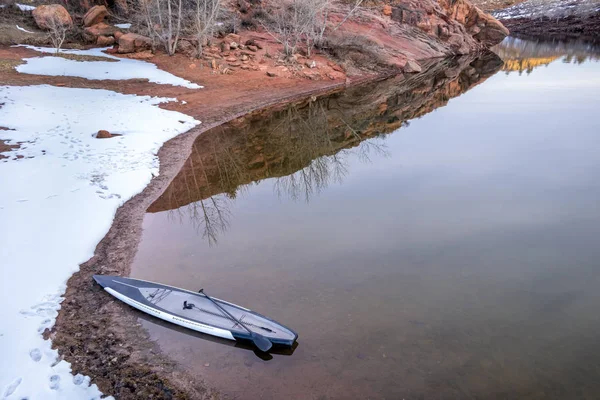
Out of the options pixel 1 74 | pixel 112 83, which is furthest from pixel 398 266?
pixel 1 74

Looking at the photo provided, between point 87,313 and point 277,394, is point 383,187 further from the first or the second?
point 87,313

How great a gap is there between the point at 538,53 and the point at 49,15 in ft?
→ 155

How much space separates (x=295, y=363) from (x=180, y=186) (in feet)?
24.9

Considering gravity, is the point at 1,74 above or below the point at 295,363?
above

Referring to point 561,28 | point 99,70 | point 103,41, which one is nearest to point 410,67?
point 99,70

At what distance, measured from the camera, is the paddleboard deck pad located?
21.0 feet

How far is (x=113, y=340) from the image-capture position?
639 cm

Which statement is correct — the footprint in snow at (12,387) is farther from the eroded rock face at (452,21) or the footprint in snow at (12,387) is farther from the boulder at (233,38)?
the eroded rock face at (452,21)

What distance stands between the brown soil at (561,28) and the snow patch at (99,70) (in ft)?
178

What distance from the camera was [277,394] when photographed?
5664mm

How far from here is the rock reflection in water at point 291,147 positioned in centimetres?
1162

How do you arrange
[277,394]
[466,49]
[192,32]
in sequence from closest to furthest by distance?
[277,394] → [192,32] → [466,49]

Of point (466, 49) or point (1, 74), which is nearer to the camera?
point (1, 74)

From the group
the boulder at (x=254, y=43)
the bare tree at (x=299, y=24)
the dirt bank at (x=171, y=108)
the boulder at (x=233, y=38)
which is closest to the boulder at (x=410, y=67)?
the dirt bank at (x=171, y=108)
